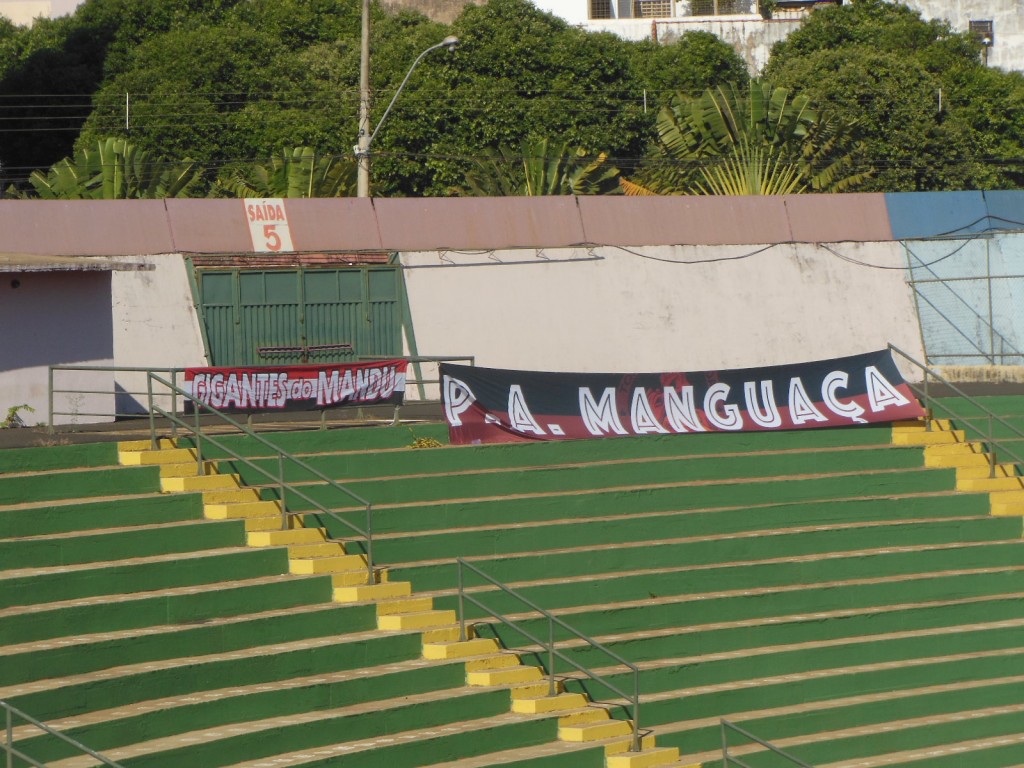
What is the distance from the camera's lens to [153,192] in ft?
108

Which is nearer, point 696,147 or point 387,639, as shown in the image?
A: point 387,639

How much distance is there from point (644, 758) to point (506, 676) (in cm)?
157

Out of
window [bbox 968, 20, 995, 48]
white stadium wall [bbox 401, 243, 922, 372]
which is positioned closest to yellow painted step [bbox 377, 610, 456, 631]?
white stadium wall [bbox 401, 243, 922, 372]

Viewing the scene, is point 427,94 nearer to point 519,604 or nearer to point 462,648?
point 519,604

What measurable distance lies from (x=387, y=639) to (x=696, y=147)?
27982mm

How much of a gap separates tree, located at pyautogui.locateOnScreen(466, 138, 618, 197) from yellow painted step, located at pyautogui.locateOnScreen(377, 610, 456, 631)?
1857cm

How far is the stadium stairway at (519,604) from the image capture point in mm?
13523

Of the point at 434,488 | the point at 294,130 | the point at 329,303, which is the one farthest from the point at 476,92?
the point at 434,488

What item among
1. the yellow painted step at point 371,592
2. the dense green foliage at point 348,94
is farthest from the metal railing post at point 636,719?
the dense green foliage at point 348,94

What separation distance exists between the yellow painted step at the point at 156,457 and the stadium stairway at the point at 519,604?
4 cm

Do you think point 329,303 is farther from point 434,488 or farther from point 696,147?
point 696,147

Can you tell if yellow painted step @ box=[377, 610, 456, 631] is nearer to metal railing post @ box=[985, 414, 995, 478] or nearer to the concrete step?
the concrete step

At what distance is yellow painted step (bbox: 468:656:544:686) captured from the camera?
14992 mm

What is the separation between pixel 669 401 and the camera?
2011 centimetres
